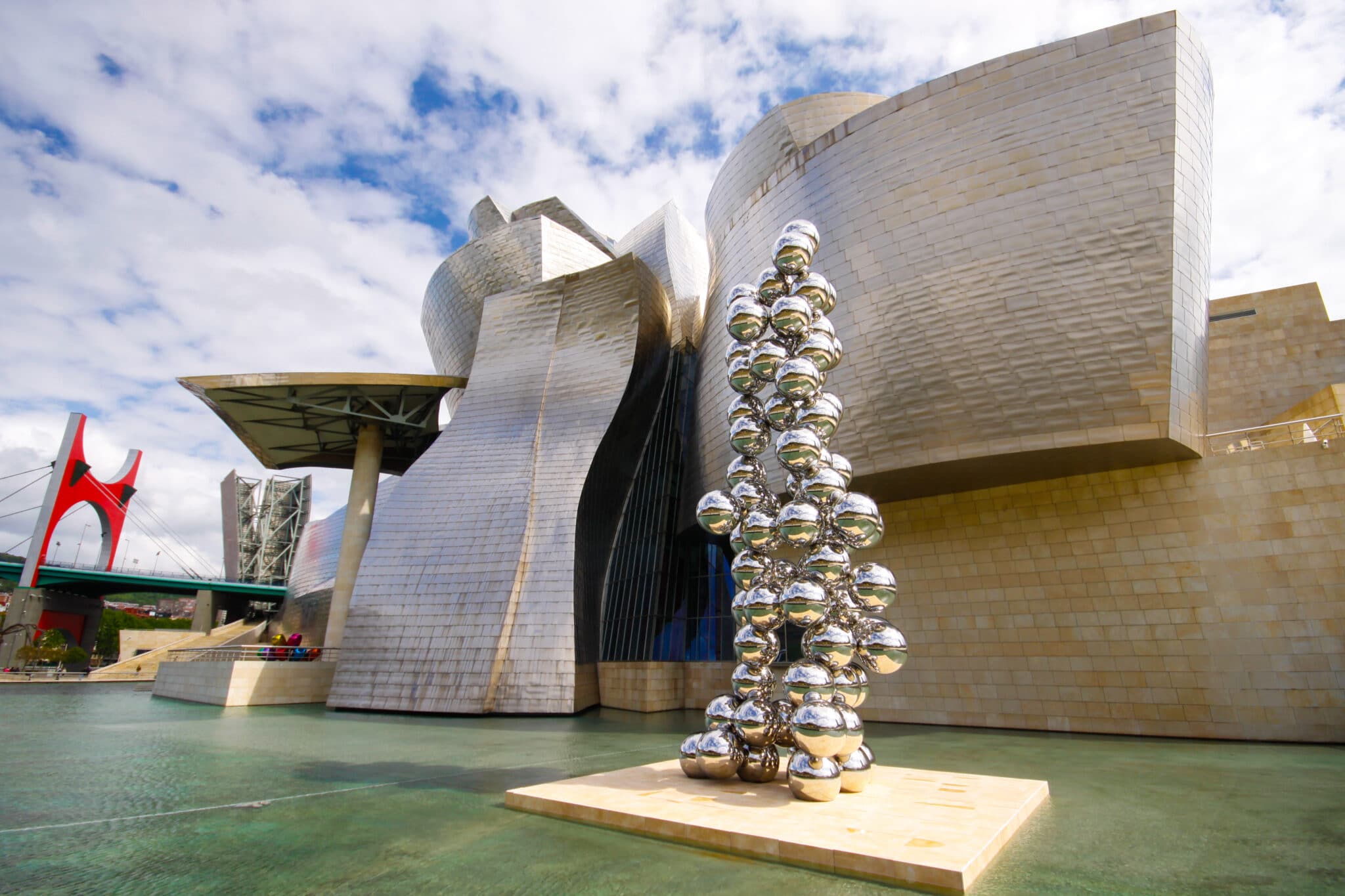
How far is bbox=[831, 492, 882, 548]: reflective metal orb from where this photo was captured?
18.6 feet

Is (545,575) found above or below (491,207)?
below

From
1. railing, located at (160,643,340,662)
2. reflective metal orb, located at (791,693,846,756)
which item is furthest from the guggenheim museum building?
reflective metal orb, located at (791,693,846,756)

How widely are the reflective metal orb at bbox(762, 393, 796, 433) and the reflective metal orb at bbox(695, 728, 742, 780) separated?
8.97ft

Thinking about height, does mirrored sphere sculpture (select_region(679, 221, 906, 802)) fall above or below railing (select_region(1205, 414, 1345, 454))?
below

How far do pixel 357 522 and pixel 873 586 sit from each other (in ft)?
64.5

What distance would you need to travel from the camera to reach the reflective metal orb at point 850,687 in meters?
5.26

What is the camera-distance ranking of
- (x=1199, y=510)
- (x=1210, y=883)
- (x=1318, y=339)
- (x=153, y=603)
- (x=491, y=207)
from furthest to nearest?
(x=153, y=603), (x=491, y=207), (x=1318, y=339), (x=1199, y=510), (x=1210, y=883)

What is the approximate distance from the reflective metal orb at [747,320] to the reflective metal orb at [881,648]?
2894 mm

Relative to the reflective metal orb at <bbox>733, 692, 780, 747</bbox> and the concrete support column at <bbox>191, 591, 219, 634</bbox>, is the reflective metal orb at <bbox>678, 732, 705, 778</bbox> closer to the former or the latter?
the reflective metal orb at <bbox>733, 692, 780, 747</bbox>

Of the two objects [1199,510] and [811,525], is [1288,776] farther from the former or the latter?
[811,525]

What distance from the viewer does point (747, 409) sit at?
650 centimetres

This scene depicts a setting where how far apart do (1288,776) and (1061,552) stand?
5536 millimetres

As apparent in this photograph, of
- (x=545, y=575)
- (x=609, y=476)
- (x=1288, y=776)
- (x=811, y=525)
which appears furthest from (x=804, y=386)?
(x=609, y=476)

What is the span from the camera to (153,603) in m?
147
